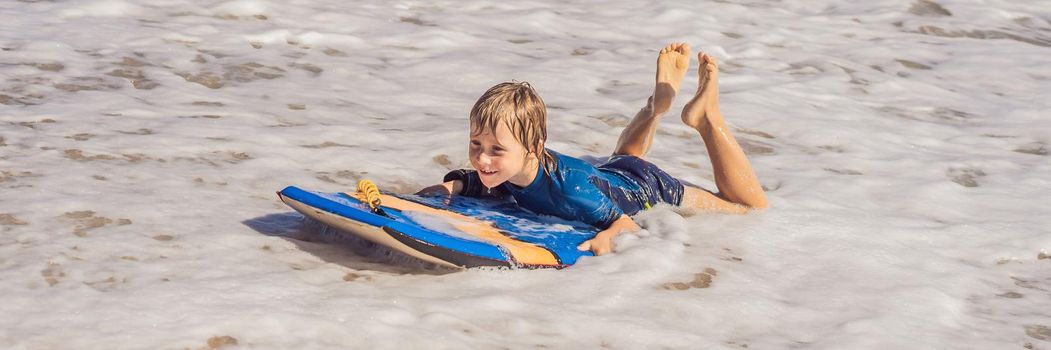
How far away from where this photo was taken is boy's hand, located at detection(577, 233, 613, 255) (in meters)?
4.62

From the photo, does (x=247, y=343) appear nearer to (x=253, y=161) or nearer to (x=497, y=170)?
(x=497, y=170)

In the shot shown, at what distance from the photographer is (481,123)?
14.6 ft

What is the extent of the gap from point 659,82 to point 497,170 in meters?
1.27

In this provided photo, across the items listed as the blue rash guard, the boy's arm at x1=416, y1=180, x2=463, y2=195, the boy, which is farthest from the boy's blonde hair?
the boy's arm at x1=416, y1=180, x2=463, y2=195

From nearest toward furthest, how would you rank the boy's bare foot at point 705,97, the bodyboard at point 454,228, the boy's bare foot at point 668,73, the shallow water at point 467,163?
the shallow water at point 467,163 → the bodyboard at point 454,228 → the boy's bare foot at point 705,97 → the boy's bare foot at point 668,73

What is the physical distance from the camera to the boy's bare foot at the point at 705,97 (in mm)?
5285

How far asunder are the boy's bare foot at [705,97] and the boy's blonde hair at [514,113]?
988mm

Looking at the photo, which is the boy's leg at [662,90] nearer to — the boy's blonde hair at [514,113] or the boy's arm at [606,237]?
the boy's arm at [606,237]

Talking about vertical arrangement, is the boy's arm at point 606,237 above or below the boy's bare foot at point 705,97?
below

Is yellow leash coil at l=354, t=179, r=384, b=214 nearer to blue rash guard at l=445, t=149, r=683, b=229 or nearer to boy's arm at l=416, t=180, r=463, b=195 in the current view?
boy's arm at l=416, t=180, r=463, b=195

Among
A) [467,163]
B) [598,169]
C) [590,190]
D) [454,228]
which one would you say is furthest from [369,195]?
[467,163]

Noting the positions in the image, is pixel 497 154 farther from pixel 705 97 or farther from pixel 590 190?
pixel 705 97

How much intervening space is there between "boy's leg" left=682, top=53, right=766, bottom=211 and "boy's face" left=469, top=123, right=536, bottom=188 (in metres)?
1.05

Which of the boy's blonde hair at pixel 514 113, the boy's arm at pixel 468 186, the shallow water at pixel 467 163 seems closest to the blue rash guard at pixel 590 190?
the boy's arm at pixel 468 186
